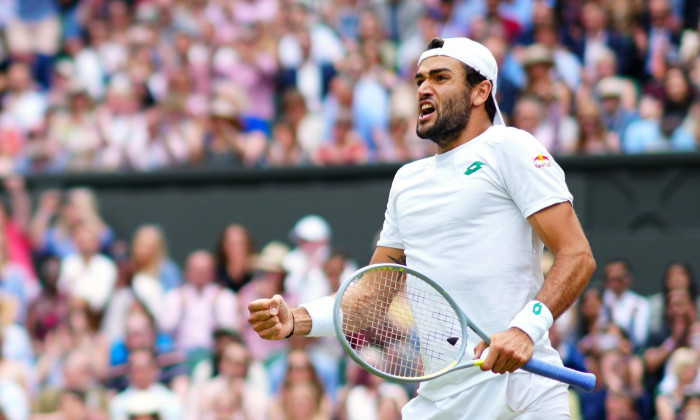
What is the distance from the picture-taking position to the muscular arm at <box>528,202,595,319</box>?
3.88 meters

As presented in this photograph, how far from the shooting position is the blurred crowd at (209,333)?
7.64 m

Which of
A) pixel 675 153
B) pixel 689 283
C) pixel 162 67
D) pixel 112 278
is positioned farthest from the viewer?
pixel 162 67

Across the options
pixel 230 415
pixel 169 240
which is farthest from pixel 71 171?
pixel 230 415

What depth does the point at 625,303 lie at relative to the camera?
8.12m

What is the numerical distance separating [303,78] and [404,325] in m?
7.13

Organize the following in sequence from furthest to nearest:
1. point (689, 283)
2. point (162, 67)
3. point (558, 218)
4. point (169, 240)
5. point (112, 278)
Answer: point (162, 67) < point (169, 240) < point (112, 278) < point (689, 283) < point (558, 218)

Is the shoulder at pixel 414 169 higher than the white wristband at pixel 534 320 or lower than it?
higher

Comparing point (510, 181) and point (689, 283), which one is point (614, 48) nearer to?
point (689, 283)

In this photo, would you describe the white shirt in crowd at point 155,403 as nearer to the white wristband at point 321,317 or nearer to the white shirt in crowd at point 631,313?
the white shirt in crowd at point 631,313

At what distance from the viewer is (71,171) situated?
1096 cm

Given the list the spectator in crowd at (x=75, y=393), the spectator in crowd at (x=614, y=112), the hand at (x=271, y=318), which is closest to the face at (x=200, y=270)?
the spectator in crowd at (x=75, y=393)

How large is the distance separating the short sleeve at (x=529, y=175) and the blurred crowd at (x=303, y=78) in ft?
17.0

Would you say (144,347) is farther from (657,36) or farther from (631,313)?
(657,36)

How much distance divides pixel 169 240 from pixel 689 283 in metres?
4.62
